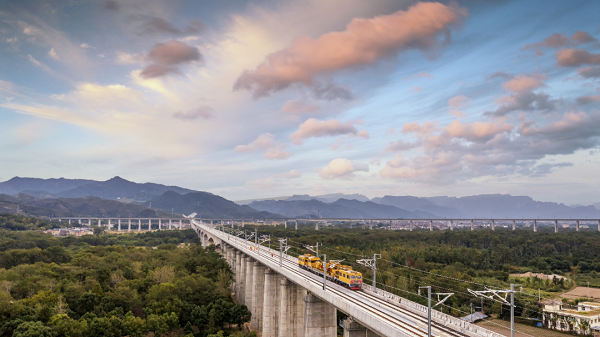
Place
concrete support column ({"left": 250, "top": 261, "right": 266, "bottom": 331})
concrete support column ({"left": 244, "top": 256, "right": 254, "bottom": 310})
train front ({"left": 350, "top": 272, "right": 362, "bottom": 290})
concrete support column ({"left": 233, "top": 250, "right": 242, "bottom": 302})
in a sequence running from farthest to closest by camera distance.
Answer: concrete support column ({"left": 233, "top": 250, "right": 242, "bottom": 302}) < concrete support column ({"left": 244, "top": 256, "right": 254, "bottom": 310}) < concrete support column ({"left": 250, "top": 261, "right": 266, "bottom": 331}) < train front ({"left": 350, "top": 272, "right": 362, "bottom": 290})

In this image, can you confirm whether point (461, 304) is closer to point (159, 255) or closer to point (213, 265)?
point (213, 265)

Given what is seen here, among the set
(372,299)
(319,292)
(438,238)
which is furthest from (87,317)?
(438,238)

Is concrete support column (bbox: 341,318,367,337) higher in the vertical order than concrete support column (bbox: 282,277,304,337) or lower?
higher

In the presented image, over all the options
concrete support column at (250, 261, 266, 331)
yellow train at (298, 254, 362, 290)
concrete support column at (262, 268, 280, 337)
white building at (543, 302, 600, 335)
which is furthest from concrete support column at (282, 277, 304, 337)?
white building at (543, 302, 600, 335)

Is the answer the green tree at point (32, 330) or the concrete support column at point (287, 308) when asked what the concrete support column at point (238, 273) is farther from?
Answer: the green tree at point (32, 330)

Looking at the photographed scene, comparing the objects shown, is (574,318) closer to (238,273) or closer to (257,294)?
(257,294)

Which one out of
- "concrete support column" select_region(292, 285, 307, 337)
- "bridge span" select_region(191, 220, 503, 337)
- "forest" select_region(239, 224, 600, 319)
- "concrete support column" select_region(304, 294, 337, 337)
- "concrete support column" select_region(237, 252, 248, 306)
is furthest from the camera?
"concrete support column" select_region(237, 252, 248, 306)

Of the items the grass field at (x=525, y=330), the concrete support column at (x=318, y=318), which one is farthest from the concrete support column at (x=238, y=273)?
the grass field at (x=525, y=330)

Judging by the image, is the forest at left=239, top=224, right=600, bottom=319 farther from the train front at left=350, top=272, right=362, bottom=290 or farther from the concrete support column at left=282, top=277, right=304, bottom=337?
the train front at left=350, top=272, right=362, bottom=290
